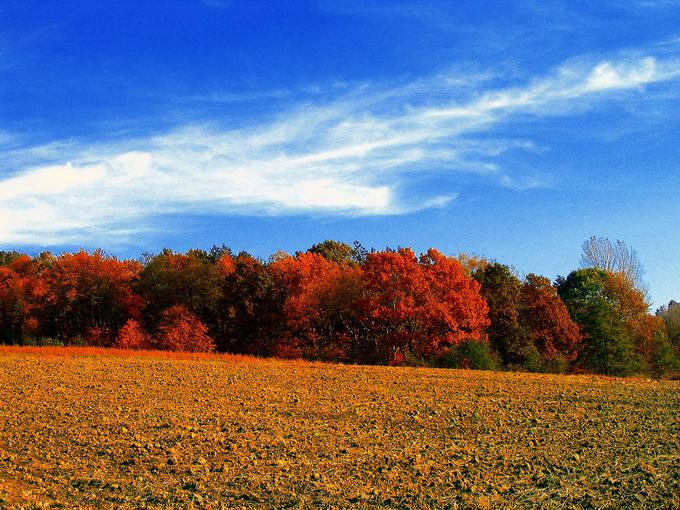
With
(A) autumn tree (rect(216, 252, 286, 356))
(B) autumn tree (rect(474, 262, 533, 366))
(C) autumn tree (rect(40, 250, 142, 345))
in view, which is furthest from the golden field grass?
(C) autumn tree (rect(40, 250, 142, 345))

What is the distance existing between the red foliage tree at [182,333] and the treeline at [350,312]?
114 millimetres

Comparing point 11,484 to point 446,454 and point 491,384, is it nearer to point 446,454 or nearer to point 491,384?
point 446,454

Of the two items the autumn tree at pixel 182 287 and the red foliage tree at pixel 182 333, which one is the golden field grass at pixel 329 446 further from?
the autumn tree at pixel 182 287

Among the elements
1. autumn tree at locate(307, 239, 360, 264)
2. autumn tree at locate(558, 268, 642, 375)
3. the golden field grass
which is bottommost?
the golden field grass

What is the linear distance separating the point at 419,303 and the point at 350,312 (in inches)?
335

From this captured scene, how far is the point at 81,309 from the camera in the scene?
63375 millimetres

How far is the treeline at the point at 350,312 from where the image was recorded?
4784 centimetres

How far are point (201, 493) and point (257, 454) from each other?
268cm

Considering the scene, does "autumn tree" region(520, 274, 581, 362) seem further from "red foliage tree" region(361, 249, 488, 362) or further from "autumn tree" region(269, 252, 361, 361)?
"autumn tree" region(269, 252, 361, 361)

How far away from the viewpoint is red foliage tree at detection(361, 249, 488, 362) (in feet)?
154

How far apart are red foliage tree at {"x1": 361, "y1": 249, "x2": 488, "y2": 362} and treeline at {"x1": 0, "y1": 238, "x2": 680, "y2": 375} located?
102 mm

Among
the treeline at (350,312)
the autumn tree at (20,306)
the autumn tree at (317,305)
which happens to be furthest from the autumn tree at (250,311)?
the autumn tree at (20,306)

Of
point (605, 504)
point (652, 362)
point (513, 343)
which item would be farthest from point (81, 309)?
point (605, 504)

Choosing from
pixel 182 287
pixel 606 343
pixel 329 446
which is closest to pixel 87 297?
pixel 182 287
